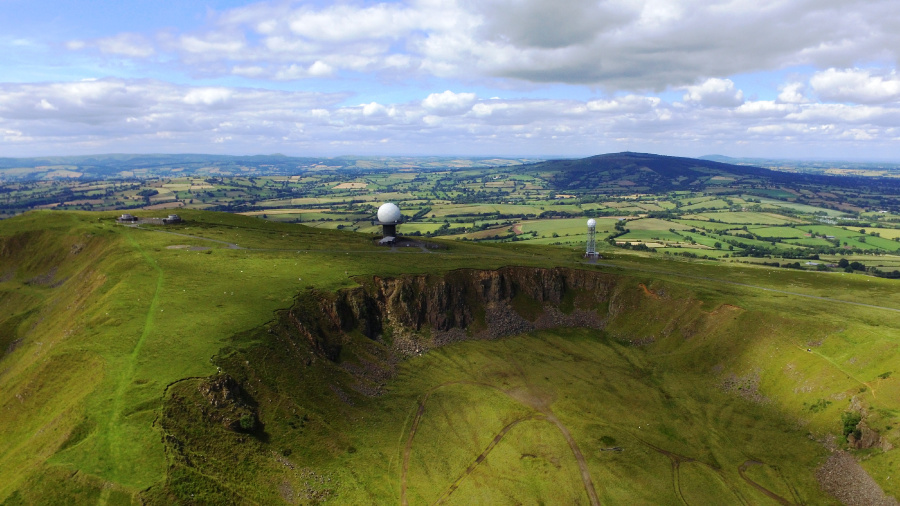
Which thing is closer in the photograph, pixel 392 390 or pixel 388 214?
pixel 392 390

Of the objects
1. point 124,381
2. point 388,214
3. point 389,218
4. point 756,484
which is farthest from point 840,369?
point 388,214

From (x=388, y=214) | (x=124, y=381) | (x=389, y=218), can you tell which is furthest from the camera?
(x=389, y=218)

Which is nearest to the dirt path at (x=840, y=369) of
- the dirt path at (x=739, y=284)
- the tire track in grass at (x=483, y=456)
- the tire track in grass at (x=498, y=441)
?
the dirt path at (x=739, y=284)

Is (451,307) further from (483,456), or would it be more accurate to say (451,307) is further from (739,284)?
(739,284)

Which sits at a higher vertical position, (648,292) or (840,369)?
(648,292)

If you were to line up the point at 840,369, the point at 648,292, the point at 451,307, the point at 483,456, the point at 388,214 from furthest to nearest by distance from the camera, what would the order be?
the point at 388,214, the point at 648,292, the point at 451,307, the point at 840,369, the point at 483,456

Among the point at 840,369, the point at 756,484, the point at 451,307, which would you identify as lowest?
the point at 756,484

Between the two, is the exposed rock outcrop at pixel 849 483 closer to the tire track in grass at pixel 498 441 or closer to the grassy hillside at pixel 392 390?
the grassy hillside at pixel 392 390
